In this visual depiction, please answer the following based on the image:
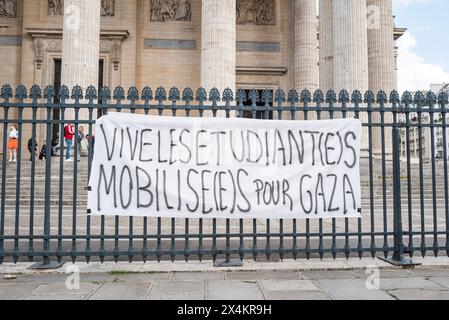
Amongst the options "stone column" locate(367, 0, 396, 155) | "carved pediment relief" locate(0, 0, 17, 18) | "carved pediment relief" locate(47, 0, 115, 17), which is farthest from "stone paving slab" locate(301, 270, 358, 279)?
"carved pediment relief" locate(0, 0, 17, 18)

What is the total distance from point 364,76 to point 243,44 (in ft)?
28.5

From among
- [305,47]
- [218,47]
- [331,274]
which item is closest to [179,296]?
[331,274]

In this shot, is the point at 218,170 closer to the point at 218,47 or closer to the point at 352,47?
the point at 218,47

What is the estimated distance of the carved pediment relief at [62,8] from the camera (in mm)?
21984

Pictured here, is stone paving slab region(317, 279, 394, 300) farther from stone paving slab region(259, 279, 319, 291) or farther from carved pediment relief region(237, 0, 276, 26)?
carved pediment relief region(237, 0, 276, 26)

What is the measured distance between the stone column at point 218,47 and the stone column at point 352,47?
15.0ft

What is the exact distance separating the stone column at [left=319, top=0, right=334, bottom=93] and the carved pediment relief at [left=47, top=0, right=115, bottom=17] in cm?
1136

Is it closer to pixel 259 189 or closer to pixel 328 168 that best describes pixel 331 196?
pixel 328 168

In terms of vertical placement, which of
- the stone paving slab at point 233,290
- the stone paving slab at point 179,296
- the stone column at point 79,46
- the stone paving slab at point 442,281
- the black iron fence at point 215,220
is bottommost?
the stone paving slab at point 442,281

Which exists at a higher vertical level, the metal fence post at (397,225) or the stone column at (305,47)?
the stone column at (305,47)

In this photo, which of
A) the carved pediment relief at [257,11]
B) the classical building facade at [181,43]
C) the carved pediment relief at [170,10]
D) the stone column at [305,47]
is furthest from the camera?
the carved pediment relief at [257,11]

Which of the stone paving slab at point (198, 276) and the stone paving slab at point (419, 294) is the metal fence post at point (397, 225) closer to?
the stone paving slab at point (419, 294)

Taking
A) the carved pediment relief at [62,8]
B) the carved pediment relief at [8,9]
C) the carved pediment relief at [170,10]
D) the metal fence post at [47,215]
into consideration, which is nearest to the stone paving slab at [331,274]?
the metal fence post at [47,215]

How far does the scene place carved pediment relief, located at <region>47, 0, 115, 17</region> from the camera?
22.0 metres
